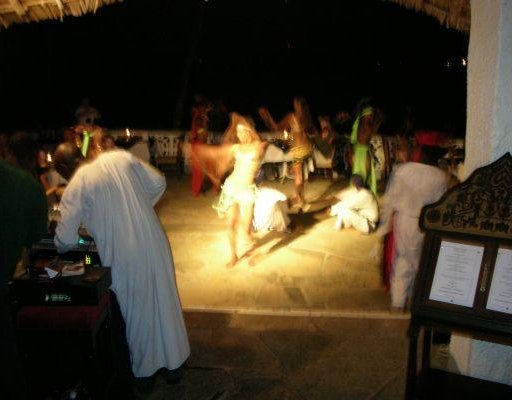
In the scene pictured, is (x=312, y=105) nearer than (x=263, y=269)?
No

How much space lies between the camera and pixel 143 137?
1279cm

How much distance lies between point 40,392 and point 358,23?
1068 inches

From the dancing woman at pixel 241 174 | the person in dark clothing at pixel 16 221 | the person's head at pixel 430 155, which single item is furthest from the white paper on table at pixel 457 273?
the dancing woman at pixel 241 174

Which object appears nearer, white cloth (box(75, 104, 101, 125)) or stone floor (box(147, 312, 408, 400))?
stone floor (box(147, 312, 408, 400))

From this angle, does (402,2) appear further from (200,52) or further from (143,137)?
(200,52)

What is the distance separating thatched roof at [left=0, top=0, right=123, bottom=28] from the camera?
4.14 metres

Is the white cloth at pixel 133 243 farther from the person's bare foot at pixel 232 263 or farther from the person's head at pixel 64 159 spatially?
the person's bare foot at pixel 232 263

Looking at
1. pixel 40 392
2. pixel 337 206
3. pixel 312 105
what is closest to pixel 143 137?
pixel 337 206

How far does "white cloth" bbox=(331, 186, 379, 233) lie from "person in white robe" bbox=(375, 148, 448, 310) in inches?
104

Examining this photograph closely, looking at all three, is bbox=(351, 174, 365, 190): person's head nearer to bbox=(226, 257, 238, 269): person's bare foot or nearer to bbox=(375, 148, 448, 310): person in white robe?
bbox=(226, 257, 238, 269): person's bare foot

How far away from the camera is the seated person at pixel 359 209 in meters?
7.62

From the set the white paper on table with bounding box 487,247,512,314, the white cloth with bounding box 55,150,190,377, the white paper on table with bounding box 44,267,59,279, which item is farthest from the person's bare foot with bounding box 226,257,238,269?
the white paper on table with bounding box 487,247,512,314

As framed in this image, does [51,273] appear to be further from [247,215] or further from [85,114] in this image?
[85,114]

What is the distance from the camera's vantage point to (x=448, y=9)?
14.7 ft
